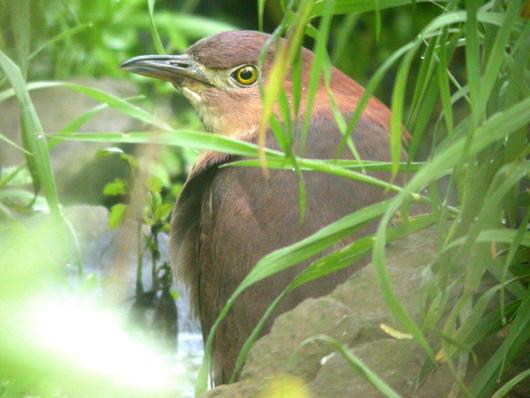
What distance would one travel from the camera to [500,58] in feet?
6.10

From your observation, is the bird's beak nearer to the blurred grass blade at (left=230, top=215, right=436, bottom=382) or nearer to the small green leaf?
the small green leaf

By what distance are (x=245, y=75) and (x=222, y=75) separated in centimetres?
7

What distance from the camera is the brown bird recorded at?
2.97m

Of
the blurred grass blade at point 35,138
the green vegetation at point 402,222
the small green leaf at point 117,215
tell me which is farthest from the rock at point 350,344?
the small green leaf at point 117,215

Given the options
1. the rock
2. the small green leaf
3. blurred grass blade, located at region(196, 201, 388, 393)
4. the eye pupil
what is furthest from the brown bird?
blurred grass blade, located at region(196, 201, 388, 393)

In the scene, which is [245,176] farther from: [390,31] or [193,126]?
[390,31]

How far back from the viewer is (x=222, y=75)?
3697 mm

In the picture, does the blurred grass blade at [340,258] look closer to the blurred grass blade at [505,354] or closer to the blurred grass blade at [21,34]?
the blurred grass blade at [505,354]

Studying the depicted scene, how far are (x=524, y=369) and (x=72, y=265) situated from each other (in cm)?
212

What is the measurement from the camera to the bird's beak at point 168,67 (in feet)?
11.8

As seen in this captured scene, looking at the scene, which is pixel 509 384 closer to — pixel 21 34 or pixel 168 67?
pixel 21 34

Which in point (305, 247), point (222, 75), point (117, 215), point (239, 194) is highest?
point (222, 75)

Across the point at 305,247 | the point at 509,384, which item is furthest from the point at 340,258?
the point at 509,384

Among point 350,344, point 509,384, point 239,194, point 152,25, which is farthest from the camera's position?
point 239,194
